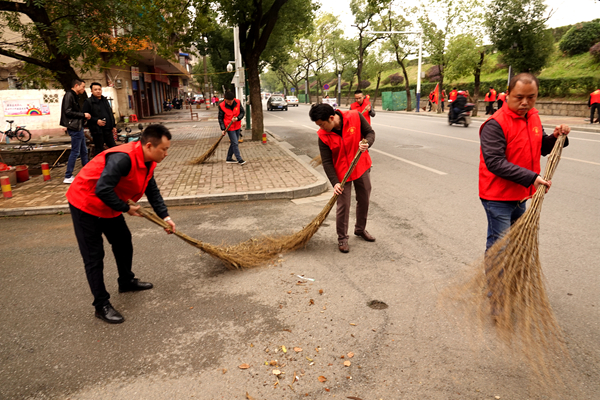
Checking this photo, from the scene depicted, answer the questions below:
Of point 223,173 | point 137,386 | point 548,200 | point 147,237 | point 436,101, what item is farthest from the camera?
point 436,101

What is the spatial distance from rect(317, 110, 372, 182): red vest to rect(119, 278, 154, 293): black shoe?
7.21 feet

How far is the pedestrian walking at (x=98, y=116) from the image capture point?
26.9 feet

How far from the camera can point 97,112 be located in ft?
27.5

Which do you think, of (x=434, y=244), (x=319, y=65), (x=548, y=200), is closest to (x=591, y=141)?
(x=548, y=200)

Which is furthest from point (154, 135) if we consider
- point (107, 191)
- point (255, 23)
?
point (255, 23)

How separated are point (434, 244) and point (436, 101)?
105ft

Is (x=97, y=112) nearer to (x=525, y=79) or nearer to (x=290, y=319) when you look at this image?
(x=290, y=319)

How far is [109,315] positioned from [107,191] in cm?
100

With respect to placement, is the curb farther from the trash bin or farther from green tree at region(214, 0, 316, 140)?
green tree at region(214, 0, 316, 140)

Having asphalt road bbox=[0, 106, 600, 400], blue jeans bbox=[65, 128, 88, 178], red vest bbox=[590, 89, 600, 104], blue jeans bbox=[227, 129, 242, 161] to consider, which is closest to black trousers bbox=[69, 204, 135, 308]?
asphalt road bbox=[0, 106, 600, 400]

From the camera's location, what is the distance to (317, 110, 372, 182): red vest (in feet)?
14.0

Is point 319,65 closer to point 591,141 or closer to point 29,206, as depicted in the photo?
point 591,141

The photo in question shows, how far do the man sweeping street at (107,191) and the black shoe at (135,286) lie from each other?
423 millimetres

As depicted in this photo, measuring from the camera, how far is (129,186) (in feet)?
10.4
